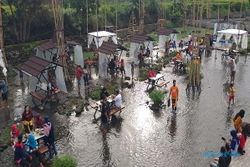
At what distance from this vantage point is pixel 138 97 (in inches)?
923

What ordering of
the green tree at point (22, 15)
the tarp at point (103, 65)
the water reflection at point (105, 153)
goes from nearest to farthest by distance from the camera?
the water reflection at point (105, 153) < the tarp at point (103, 65) < the green tree at point (22, 15)

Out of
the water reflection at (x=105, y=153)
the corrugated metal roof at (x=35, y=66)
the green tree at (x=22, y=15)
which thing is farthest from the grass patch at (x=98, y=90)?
the green tree at (x=22, y=15)

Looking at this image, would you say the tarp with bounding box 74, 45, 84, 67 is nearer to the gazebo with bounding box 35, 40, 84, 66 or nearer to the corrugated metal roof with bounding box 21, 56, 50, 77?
the gazebo with bounding box 35, 40, 84, 66

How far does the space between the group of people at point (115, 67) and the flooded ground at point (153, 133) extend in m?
2.90

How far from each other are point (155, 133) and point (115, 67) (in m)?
9.99

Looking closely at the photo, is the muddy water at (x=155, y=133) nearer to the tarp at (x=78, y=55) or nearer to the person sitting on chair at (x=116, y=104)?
the person sitting on chair at (x=116, y=104)

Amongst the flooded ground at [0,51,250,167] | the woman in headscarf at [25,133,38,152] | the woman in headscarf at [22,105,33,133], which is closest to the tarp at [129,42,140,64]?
the flooded ground at [0,51,250,167]

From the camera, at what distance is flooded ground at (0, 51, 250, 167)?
52.1 feet

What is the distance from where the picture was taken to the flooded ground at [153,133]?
15891 mm

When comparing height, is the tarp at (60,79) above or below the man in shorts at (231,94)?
above

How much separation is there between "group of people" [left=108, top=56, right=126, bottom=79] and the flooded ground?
9.51 feet

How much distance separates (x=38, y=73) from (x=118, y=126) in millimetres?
5424

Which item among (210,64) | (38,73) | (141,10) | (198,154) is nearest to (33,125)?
(38,73)

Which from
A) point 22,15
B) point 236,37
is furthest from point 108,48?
point 236,37
